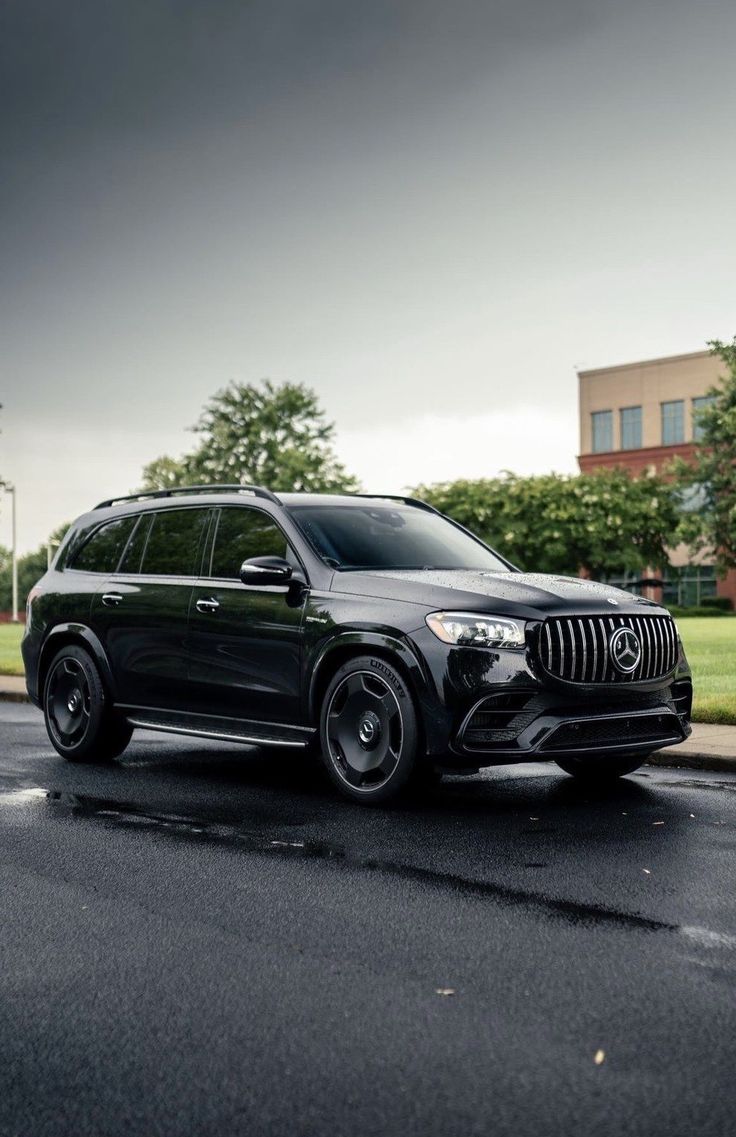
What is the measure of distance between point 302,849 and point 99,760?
3677mm

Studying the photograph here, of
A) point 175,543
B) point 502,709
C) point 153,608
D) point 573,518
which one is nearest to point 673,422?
point 573,518

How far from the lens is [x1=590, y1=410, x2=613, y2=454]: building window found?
7794 cm

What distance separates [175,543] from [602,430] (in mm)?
71214

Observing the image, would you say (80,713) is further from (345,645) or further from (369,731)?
(369,731)

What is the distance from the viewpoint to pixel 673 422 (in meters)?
75.0

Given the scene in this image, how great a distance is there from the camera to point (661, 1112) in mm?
3113

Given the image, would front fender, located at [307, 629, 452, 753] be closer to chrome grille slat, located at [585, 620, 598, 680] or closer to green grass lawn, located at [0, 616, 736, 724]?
chrome grille slat, located at [585, 620, 598, 680]

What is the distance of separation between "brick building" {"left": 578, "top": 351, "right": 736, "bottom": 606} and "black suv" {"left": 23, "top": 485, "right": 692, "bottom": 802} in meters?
62.9

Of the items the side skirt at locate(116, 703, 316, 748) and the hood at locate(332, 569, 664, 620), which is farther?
the side skirt at locate(116, 703, 316, 748)

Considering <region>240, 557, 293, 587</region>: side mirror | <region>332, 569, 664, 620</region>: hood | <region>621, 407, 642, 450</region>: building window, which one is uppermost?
<region>621, 407, 642, 450</region>: building window

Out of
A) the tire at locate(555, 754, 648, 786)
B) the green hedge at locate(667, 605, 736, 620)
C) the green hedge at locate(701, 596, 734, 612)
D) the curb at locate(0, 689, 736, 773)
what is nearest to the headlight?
the tire at locate(555, 754, 648, 786)

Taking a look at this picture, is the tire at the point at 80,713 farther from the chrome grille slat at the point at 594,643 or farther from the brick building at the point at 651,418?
the brick building at the point at 651,418

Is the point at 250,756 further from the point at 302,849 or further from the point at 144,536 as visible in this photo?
the point at 302,849

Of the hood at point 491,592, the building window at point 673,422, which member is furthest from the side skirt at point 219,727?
the building window at point 673,422
